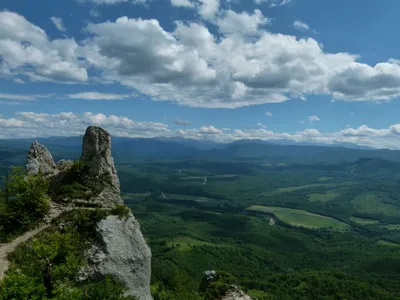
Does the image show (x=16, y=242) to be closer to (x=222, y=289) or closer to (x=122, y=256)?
(x=122, y=256)

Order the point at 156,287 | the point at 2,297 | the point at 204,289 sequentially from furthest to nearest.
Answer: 1. the point at 156,287
2. the point at 204,289
3. the point at 2,297

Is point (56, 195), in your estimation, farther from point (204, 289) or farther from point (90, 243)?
point (204, 289)

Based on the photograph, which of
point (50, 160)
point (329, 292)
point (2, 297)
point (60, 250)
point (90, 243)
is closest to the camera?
point (2, 297)

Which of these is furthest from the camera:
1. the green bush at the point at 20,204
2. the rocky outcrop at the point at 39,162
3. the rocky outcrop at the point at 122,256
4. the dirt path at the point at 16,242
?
the rocky outcrop at the point at 39,162

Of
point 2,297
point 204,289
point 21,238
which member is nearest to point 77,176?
point 21,238

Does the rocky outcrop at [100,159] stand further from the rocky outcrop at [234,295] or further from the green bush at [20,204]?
the rocky outcrop at [234,295]

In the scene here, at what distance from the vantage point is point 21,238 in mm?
28797

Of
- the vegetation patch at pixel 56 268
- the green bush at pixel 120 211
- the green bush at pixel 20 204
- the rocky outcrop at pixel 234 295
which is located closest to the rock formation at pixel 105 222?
the green bush at pixel 120 211

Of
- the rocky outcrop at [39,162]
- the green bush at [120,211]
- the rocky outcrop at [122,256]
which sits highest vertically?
the rocky outcrop at [39,162]

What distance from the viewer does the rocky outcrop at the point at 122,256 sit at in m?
27.9

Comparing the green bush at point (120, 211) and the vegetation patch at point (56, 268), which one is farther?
the green bush at point (120, 211)

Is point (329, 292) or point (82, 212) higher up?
point (82, 212)

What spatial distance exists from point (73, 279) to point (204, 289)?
2203 cm

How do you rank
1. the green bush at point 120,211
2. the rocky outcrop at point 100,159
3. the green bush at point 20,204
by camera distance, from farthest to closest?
the rocky outcrop at point 100,159 → the green bush at point 120,211 → the green bush at point 20,204
